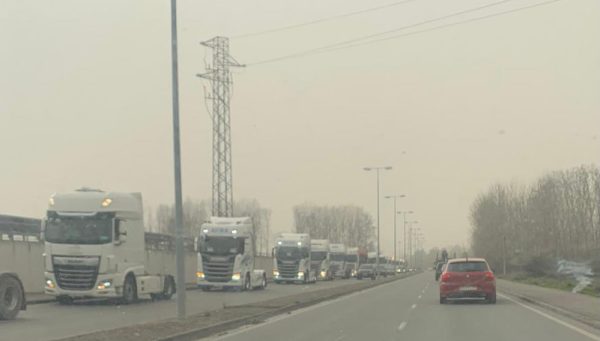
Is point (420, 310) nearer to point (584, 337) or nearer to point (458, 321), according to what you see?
point (458, 321)

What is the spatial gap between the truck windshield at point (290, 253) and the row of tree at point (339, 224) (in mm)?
83181

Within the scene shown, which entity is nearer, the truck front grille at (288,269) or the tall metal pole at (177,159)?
the tall metal pole at (177,159)

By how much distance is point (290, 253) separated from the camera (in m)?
55.4

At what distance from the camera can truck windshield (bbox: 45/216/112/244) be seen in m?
26.7

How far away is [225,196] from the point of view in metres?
57.8

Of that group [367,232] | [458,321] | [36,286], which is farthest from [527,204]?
[458,321]

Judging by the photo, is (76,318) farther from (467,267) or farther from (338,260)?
(338,260)

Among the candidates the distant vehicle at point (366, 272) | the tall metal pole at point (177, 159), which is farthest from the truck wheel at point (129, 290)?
the distant vehicle at point (366, 272)

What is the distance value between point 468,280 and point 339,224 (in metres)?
127

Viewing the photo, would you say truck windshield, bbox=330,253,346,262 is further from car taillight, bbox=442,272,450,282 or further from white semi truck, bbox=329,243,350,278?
car taillight, bbox=442,272,450,282

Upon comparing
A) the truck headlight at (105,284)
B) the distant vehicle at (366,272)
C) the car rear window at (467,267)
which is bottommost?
the distant vehicle at (366,272)

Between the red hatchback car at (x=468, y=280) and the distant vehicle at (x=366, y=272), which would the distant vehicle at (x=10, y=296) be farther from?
the distant vehicle at (x=366, y=272)

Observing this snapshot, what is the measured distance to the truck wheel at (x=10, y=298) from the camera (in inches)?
782

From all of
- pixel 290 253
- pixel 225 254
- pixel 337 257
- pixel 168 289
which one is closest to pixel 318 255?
pixel 290 253
